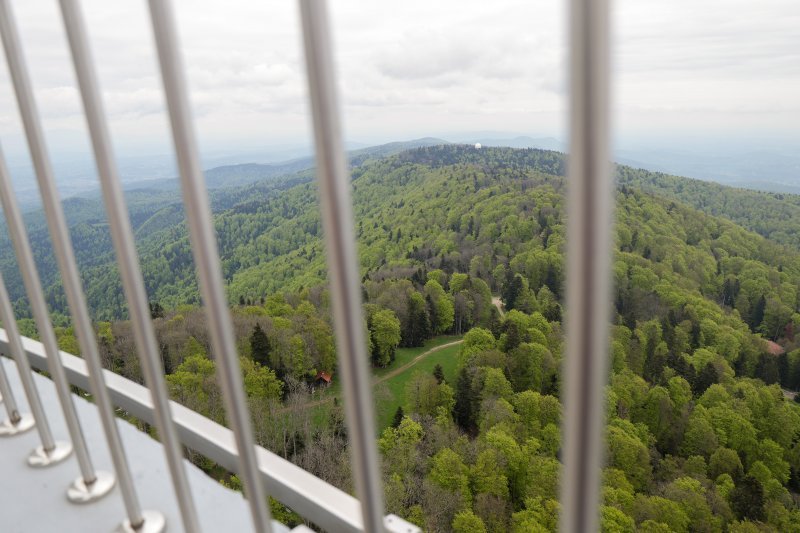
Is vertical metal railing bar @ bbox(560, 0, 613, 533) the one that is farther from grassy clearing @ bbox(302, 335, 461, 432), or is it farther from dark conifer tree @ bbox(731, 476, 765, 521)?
dark conifer tree @ bbox(731, 476, 765, 521)

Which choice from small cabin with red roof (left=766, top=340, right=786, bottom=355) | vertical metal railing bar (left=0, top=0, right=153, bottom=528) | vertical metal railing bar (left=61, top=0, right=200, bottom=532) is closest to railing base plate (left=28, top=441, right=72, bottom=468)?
vertical metal railing bar (left=0, top=0, right=153, bottom=528)

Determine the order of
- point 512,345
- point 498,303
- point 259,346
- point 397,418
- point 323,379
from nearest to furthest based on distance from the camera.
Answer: point 259,346 < point 397,418 < point 323,379 < point 512,345 < point 498,303

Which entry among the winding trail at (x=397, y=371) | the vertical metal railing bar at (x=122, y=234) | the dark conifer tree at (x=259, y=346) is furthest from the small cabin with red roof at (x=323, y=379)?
the vertical metal railing bar at (x=122, y=234)

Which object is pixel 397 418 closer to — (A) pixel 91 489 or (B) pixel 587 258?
(A) pixel 91 489

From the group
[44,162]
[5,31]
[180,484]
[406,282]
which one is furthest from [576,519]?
[406,282]

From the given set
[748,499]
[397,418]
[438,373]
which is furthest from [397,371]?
[748,499]

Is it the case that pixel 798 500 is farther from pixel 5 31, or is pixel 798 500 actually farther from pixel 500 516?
pixel 5 31
